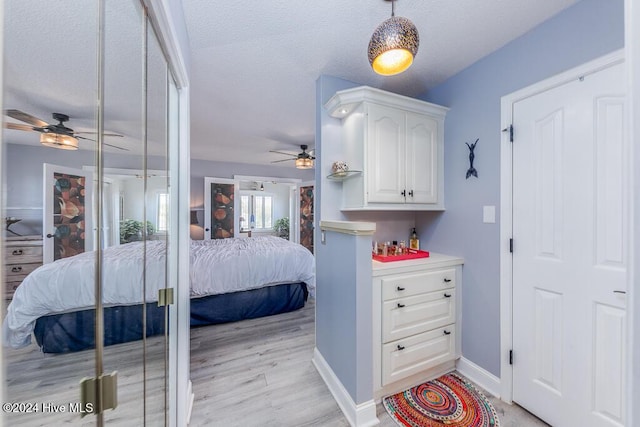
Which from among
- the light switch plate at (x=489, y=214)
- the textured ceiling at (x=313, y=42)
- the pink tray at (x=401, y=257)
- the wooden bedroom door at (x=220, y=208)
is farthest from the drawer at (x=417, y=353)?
the wooden bedroom door at (x=220, y=208)

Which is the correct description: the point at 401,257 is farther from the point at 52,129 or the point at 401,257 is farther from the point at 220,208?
the point at 220,208

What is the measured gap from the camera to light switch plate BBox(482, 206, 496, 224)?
1.90 metres

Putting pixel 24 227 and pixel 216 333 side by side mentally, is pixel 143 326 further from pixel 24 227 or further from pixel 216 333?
pixel 216 333

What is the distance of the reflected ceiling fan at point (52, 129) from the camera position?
510 mm

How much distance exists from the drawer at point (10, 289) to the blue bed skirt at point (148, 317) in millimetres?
80

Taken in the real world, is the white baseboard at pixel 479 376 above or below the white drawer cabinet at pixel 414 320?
below

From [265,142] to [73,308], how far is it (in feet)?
11.8

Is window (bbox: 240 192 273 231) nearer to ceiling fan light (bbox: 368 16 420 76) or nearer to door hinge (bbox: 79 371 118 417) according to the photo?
ceiling fan light (bbox: 368 16 420 76)

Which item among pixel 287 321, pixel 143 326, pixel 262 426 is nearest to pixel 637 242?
pixel 143 326

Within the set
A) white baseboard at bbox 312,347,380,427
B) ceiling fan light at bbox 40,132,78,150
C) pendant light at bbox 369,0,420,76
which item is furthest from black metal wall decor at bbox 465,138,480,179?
ceiling fan light at bbox 40,132,78,150

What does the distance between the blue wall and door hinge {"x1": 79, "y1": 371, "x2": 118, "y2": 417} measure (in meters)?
2.17

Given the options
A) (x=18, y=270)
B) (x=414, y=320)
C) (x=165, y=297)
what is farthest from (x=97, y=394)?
(x=414, y=320)

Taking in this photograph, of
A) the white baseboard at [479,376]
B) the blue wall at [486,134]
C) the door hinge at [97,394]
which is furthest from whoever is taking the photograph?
the white baseboard at [479,376]

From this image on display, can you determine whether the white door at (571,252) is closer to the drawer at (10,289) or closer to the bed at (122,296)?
the bed at (122,296)
